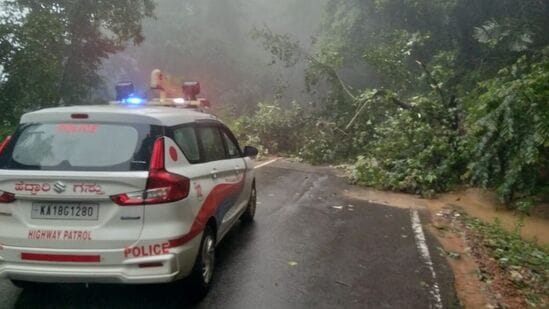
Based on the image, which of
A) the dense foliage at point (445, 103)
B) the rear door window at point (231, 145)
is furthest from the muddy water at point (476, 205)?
the rear door window at point (231, 145)

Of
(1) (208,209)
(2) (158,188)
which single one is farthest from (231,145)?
(2) (158,188)

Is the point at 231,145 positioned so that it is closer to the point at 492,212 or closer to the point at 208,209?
the point at 208,209

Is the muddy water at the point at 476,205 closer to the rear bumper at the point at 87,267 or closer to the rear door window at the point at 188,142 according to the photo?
the rear door window at the point at 188,142

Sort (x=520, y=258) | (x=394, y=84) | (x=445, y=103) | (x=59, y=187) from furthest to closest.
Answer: (x=394, y=84) < (x=445, y=103) < (x=520, y=258) < (x=59, y=187)

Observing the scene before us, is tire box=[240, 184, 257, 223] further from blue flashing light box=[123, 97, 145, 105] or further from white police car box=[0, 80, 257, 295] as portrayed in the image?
white police car box=[0, 80, 257, 295]

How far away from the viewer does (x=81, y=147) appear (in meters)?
3.72

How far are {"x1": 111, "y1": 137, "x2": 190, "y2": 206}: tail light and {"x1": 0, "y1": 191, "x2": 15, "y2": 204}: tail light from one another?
817mm

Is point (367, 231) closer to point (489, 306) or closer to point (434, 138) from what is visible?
point (489, 306)

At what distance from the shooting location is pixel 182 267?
379cm

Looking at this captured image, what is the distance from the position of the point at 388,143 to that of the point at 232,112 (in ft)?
60.8

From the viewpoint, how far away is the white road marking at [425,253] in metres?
4.46

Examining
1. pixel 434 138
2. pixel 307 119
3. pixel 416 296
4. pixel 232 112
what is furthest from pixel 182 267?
pixel 232 112

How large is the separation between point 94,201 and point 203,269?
121 cm

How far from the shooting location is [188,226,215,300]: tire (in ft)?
13.5
